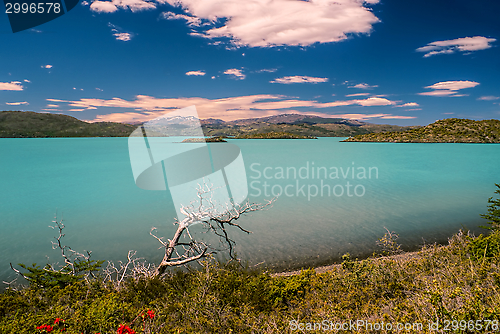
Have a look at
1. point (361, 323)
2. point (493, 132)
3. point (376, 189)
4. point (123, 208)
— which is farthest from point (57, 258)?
point (493, 132)

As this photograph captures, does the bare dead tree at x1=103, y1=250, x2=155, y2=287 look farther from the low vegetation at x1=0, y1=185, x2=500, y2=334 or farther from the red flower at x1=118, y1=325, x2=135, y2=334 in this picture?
the red flower at x1=118, y1=325, x2=135, y2=334

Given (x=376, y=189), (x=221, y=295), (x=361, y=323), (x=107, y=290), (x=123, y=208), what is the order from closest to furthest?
(x=361, y=323)
(x=221, y=295)
(x=107, y=290)
(x=123, y=208)
(x=376, y=189)

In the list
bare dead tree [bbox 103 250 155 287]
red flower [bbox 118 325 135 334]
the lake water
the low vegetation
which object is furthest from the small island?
red flower [bbox 118 325 135 334]

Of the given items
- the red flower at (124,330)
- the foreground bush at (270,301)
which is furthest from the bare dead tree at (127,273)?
the red flower at (124,330)

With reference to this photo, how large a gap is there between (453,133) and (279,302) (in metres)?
170

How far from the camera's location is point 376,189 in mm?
25703

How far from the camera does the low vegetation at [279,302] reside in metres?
4.09

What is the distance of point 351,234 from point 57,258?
1506 centimetres

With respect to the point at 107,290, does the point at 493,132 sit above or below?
above

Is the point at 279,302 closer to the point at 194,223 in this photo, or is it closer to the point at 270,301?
the point at 270,301

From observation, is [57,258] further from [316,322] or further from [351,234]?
[351,234]

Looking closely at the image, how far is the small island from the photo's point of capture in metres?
123

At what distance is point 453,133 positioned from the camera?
435 feet

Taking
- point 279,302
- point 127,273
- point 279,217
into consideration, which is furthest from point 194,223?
point 279,217
